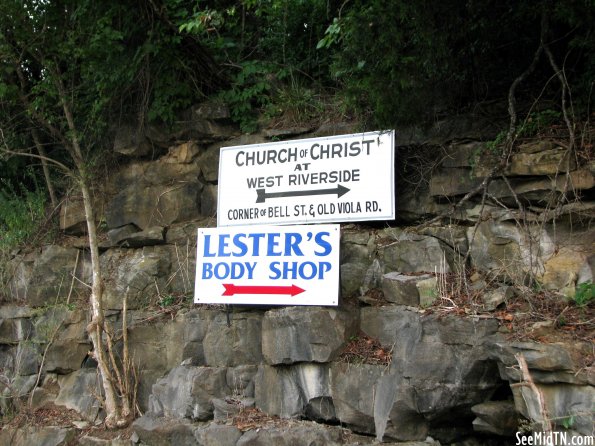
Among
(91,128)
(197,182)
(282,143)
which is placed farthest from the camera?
(91,128)

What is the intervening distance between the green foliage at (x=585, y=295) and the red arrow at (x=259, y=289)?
257 cm

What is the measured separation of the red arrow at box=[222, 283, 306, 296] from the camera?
7147 mm

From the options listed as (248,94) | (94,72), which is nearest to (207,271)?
(248,94)

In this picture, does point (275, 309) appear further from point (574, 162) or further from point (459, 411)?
point (574, 162)

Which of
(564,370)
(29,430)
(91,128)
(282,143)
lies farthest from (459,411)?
(91,128)

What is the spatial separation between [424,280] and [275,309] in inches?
61.9

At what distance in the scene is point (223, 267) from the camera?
7.56m

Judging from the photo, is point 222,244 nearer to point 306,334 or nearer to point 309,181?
point 309,181

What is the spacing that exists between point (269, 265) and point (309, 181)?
3.35 ft

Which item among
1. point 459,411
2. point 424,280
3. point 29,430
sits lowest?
point 29,430

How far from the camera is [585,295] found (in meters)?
6.07

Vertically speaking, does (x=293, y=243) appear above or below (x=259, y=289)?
above

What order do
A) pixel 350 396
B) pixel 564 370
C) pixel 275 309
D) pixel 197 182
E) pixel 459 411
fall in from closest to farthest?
pixel 564 370 → pixel 459 411 → pixel 350 396 → pixel 275 309 → pixel 197 182

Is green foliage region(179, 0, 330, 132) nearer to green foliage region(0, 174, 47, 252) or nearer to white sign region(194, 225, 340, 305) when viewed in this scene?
white sign region(194, 225, 340, 305)
